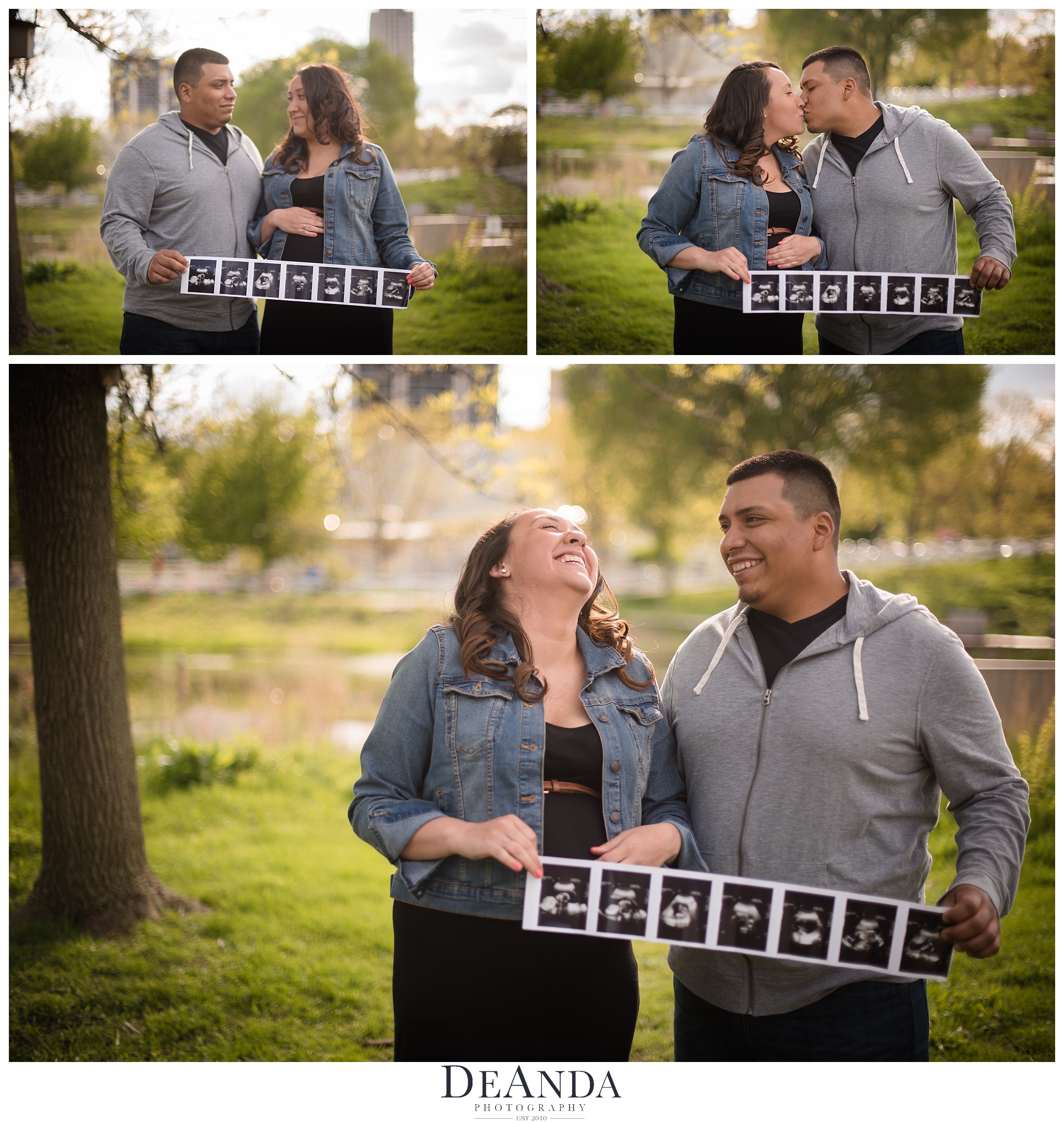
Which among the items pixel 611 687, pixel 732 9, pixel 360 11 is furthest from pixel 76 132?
pixel 611 687

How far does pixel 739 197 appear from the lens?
10.8 feet

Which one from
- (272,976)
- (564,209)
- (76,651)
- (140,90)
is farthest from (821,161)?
(272,976)

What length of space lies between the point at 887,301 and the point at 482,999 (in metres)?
2.75

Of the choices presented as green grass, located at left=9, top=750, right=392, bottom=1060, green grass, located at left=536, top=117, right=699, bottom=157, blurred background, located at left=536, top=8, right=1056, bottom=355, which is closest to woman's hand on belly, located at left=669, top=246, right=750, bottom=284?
blurred background, located at left=536, top=8, right=1056, bottom=355

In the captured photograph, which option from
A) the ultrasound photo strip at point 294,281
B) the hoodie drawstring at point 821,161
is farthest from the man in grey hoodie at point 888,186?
the ultrasound photo strip at point 294,281

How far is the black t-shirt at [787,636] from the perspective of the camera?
107 inches

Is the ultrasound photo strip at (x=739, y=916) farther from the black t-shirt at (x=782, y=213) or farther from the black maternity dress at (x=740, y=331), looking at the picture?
the black t-shirt at (x=782, y=213)

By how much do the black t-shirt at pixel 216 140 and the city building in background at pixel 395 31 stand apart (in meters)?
0.95

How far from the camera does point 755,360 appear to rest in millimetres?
3566

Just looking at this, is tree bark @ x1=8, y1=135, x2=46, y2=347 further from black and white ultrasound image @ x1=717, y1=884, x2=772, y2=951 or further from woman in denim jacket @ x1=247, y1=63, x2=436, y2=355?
black and white ultrasound image @ x1=717, y1=884, x2=772, y2=951

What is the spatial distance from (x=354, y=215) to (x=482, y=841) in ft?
7.81

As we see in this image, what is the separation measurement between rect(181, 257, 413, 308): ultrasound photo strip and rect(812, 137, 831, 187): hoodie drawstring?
1.53m

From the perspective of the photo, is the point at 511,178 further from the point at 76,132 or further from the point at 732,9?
the point at 76,132
